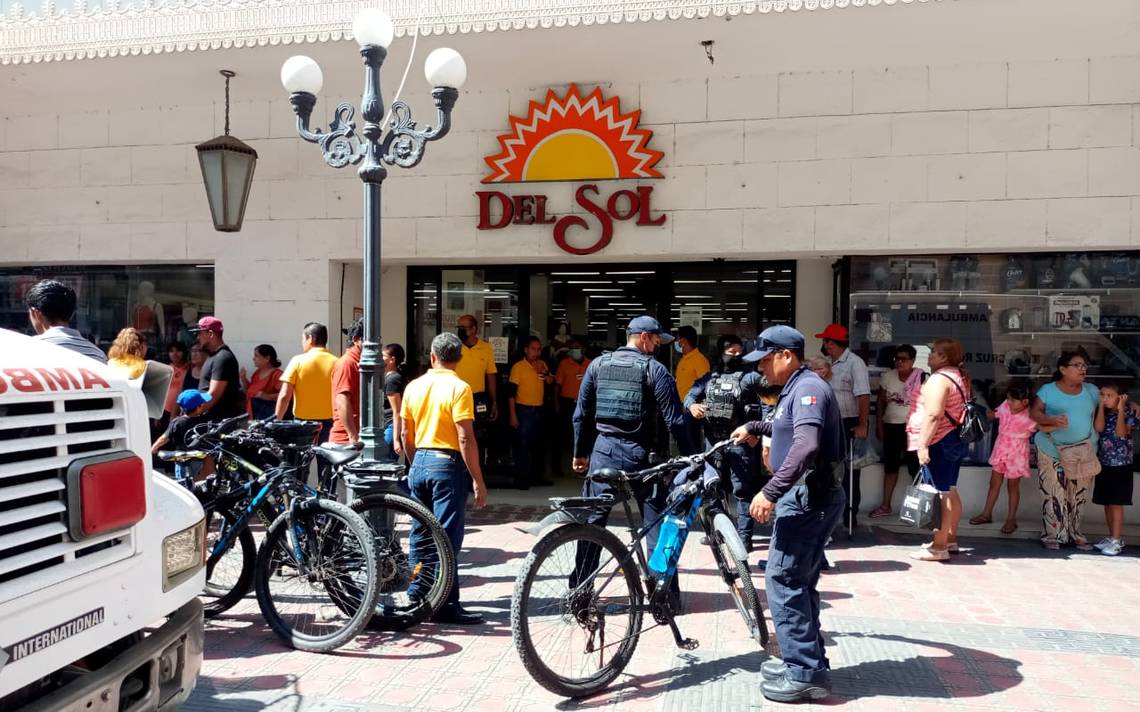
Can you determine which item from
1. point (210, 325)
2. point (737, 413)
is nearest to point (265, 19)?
point (210, 325)

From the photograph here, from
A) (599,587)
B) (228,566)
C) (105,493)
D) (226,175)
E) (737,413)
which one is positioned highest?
(226,175)

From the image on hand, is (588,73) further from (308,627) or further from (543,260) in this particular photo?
(308,627)

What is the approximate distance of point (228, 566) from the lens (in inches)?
202

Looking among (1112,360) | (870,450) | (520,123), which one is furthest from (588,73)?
(1112,360)

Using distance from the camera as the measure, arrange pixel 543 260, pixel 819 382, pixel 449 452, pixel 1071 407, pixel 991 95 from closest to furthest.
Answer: pixel 819 382 < pixel 449 452 < pixel 1071 407 < pixel 991 95 < pixel 543 260

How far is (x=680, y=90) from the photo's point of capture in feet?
27.1

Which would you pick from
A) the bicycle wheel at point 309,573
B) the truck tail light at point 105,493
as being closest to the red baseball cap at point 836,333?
the bicycle wheel at point 309,573

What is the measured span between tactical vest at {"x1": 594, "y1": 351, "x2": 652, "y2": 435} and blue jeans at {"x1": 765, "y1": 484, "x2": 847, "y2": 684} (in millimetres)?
1415

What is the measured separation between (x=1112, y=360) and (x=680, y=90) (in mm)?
4889

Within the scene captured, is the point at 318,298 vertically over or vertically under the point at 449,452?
over

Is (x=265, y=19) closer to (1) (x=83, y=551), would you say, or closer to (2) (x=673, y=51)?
(2) (x=673, y=51)

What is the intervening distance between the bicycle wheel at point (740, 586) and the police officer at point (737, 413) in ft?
5.60

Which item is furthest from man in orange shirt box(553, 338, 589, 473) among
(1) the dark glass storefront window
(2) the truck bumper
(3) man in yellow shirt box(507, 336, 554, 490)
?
(2) the truck bumper

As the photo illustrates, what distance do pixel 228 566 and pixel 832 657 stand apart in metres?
3.58
